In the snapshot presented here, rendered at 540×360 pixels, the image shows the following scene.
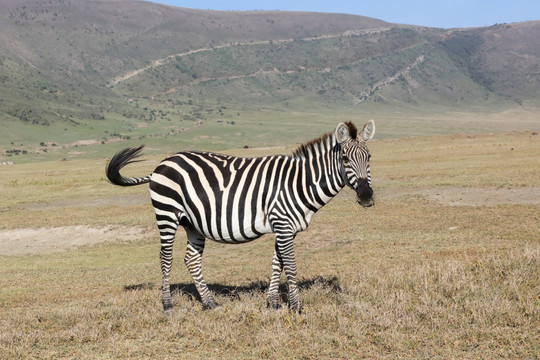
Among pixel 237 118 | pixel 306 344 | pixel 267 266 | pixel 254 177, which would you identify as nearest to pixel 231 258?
pixel 267 266

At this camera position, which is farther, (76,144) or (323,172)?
(76,144)

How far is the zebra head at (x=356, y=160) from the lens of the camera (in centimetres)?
891

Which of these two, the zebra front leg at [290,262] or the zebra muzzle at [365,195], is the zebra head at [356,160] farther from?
the zebra front leg at [290,262]

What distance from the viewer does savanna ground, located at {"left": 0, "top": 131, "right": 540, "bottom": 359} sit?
7812 millimetres

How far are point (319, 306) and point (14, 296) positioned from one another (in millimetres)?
7606

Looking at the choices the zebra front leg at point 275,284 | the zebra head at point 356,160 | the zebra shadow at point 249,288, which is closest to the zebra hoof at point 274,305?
the zebra front leg at point 275,284

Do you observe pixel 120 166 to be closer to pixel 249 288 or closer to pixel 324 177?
pixel 249 288

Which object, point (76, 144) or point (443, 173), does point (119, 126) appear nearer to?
point (76, 144)

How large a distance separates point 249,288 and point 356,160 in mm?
3865

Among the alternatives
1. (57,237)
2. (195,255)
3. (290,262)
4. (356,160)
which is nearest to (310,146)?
(356,160)

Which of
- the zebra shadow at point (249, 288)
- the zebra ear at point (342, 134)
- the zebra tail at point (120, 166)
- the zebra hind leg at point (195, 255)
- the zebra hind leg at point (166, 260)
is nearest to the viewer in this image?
the zebra ear at point (342, 134)

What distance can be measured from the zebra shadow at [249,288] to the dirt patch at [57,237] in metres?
10.0

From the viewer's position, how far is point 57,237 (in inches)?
909

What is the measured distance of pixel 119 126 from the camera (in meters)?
156
